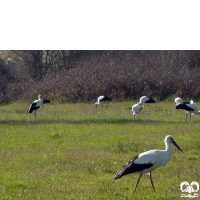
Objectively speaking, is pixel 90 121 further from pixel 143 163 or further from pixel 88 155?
pixel 143 163

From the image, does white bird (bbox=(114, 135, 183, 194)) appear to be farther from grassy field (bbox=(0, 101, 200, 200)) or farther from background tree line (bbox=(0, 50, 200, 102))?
background tree line (bbox=(0, 50, 200, 102))

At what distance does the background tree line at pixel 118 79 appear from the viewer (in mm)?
25156

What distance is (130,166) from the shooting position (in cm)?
734

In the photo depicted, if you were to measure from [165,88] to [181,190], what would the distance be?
60.0ft

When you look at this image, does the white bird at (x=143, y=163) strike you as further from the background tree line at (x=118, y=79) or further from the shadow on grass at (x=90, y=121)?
the background tree line at (x=118, y=79)

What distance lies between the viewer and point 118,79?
83.7 ft

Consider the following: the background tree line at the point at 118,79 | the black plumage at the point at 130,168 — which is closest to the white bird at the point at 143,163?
the black plumage at the point at 130,168

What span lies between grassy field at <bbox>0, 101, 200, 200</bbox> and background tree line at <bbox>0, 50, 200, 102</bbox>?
7390 millimetres

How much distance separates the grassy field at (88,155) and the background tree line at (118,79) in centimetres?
739

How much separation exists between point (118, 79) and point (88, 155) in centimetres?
1582

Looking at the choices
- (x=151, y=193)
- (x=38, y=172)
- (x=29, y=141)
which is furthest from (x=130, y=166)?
(x=29, y=141)

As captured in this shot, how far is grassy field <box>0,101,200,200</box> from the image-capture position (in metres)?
7.15

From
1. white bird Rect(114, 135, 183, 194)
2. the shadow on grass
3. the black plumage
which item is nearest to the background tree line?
the shadow on grass
